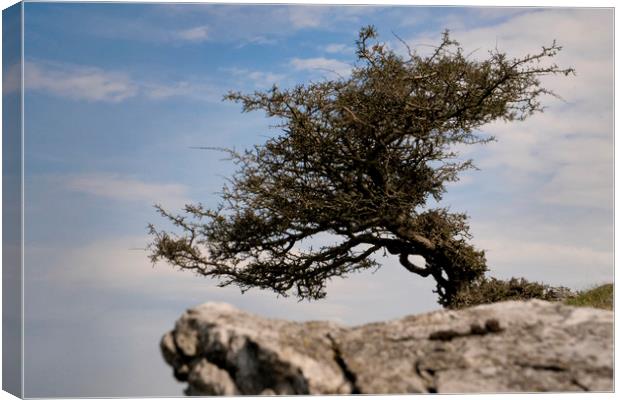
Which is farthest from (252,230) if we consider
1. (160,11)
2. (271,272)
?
(160,11)

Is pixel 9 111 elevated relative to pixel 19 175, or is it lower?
elevated

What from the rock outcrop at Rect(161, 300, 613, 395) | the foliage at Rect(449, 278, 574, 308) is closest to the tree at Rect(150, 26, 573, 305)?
the foliage at Rect(449, 278, 574, 308)

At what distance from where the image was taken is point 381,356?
7.15 meters

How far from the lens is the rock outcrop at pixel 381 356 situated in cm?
690

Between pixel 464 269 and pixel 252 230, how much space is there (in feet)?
14.7

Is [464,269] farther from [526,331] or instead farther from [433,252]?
[526,331]

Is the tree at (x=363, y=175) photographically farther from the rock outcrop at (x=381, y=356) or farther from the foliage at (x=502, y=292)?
the rock outcrop at (x=381, y=356)

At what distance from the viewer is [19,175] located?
10.2 meters

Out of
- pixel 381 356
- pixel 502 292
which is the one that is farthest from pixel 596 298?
pixel 381 356

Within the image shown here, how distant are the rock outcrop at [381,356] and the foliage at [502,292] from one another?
7.07m

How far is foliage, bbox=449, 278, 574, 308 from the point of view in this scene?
48.6 feet

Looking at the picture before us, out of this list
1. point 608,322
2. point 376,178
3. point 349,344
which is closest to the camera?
point 349,344

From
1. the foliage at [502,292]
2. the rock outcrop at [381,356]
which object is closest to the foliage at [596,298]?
the foliage at [502,292]

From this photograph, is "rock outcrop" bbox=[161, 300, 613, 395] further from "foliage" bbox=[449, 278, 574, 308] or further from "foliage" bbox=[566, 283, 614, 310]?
"foliage" bbox=[449, 278, 574, 308]
